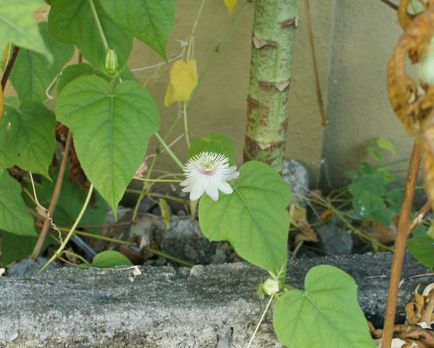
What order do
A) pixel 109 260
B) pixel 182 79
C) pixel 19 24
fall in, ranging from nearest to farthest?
pixel 19 24, pixel 109 260, pixel 182 79

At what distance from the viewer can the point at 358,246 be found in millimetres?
1765

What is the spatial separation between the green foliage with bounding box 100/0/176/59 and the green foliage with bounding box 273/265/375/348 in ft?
1.26

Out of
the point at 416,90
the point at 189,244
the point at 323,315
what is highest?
the point at 416,90

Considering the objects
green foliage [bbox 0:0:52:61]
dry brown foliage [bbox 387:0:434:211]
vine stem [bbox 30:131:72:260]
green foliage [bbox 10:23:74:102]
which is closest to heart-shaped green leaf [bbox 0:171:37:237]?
vine stem [bbox 30:131:72:260]

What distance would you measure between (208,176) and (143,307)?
8.7 inches

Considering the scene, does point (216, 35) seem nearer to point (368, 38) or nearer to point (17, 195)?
point (368, 38)

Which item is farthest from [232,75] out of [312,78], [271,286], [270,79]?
[271,286]

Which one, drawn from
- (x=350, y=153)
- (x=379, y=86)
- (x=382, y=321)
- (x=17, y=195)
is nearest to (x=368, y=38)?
(x=379, y=86)

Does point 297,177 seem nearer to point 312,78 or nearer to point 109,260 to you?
point 312,78

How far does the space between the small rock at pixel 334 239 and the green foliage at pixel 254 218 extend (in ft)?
1.89

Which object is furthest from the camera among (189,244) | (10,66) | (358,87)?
(358,87)

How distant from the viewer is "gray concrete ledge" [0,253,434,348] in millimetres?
1154

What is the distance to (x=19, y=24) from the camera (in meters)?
0.75

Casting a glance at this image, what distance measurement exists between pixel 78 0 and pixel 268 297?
21.3 inches
